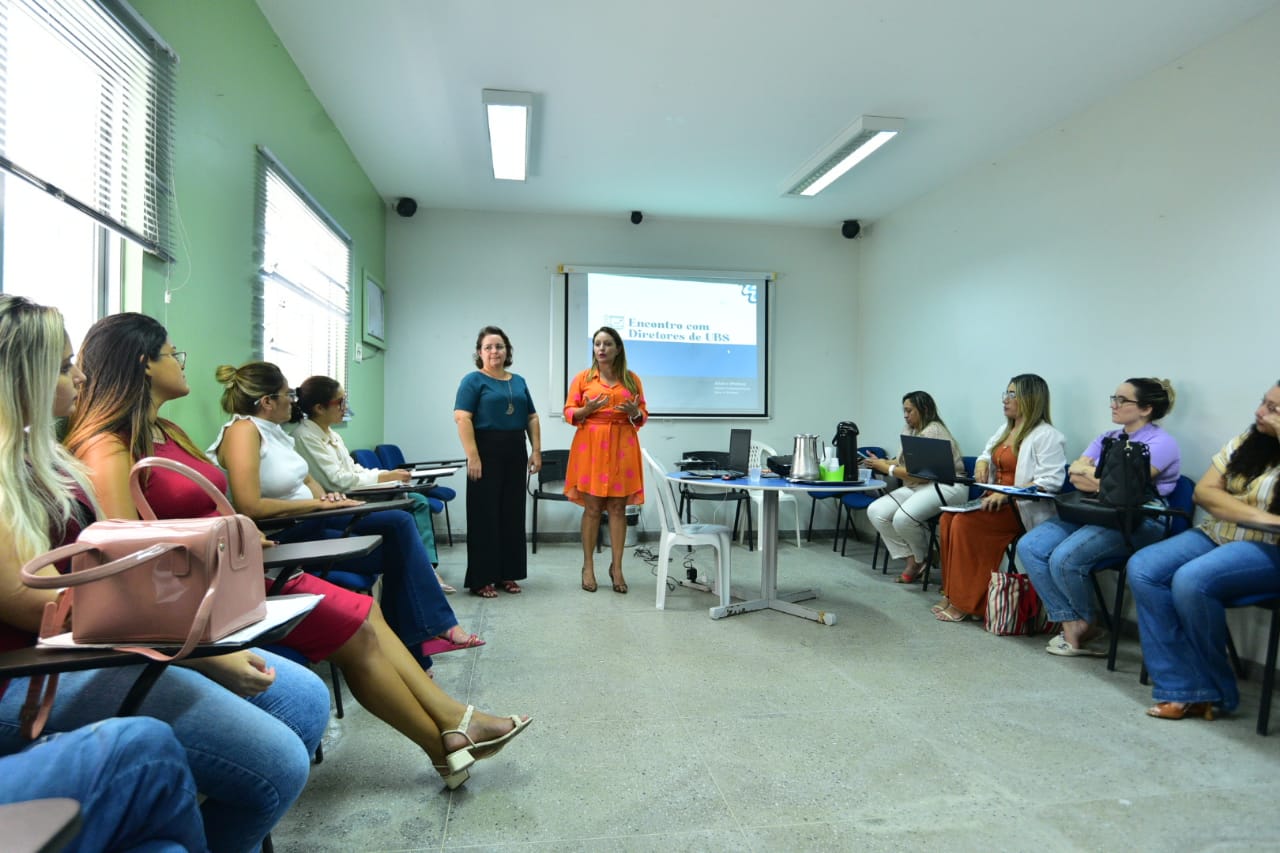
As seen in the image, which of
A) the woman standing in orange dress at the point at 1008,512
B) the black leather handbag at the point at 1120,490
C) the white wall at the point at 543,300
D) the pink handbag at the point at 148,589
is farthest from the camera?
the white wall at the point at 543,300

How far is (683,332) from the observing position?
590 centimetres

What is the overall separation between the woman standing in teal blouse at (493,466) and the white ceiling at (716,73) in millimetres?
1314

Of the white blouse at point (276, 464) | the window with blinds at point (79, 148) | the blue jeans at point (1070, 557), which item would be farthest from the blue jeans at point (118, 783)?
the blue jeans at point (1070, 557)

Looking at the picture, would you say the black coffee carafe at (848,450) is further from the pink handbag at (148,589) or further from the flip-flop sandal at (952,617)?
the pink handbag at (148,589)

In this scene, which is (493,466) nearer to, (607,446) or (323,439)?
(607,446)

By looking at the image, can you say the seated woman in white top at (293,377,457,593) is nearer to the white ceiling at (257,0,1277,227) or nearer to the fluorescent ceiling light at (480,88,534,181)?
the white ceiling at (257,0,1277,227)

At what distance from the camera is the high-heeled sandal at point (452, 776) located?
1.77m

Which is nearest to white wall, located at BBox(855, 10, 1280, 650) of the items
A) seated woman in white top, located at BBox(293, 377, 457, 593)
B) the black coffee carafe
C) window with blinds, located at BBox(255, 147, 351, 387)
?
the black coffee carafe

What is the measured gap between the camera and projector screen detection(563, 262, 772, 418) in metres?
5.76

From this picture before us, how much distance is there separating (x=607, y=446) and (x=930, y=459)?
5.90 feet

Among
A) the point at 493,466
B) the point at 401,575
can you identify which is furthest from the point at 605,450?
the point at 401,575

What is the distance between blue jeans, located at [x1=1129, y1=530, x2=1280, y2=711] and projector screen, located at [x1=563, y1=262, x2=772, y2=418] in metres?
3.68

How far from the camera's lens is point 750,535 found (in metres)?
5.39


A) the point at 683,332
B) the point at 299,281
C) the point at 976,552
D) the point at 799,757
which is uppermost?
the point at 683,332
